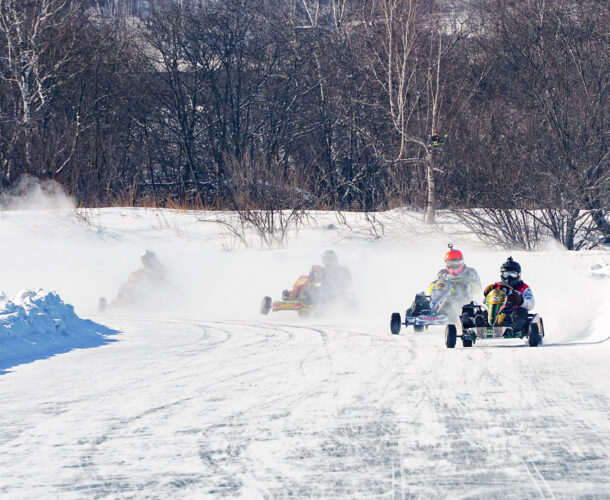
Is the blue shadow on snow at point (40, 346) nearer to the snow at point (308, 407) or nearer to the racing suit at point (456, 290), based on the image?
the snow at point (308, 407)

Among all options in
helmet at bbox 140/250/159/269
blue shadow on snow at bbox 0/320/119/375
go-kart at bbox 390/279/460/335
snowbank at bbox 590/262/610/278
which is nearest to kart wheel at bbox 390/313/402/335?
go-kart at bbox 390/279/460/335

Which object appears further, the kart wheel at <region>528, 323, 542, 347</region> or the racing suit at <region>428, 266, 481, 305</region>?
the racing suit at <region>428, 266, 481, 305</region>

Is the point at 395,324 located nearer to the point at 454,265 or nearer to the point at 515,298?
the point at 454,265

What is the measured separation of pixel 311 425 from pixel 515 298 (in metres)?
6.18

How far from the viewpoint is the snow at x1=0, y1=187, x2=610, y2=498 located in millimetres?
4836

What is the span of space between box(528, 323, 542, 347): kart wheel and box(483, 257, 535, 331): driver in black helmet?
0.21 m

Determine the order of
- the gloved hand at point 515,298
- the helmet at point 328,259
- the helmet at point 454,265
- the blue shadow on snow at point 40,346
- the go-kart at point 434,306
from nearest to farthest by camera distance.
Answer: the blue shadow on snow at point 40,346 → the gloved hand at point 515,298 → the go-kart at point 434,306 → the helmet at point 454,265 → the helmet at point 328,259

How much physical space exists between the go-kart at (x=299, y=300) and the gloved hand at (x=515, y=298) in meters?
6.52

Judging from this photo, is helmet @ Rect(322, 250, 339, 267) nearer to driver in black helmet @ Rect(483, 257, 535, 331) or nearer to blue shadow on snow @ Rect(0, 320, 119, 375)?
blue shadow on snow @ Rect(0, 320, 119, 375)

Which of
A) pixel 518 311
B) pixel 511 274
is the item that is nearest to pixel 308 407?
pixel 518 311

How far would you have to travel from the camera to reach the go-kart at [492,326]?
1110 cm

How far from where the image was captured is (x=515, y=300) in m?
11.6

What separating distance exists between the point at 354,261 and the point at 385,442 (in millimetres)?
17828

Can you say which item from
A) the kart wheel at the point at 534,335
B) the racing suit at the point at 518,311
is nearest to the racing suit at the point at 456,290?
the racing suit at the point at 518,311
